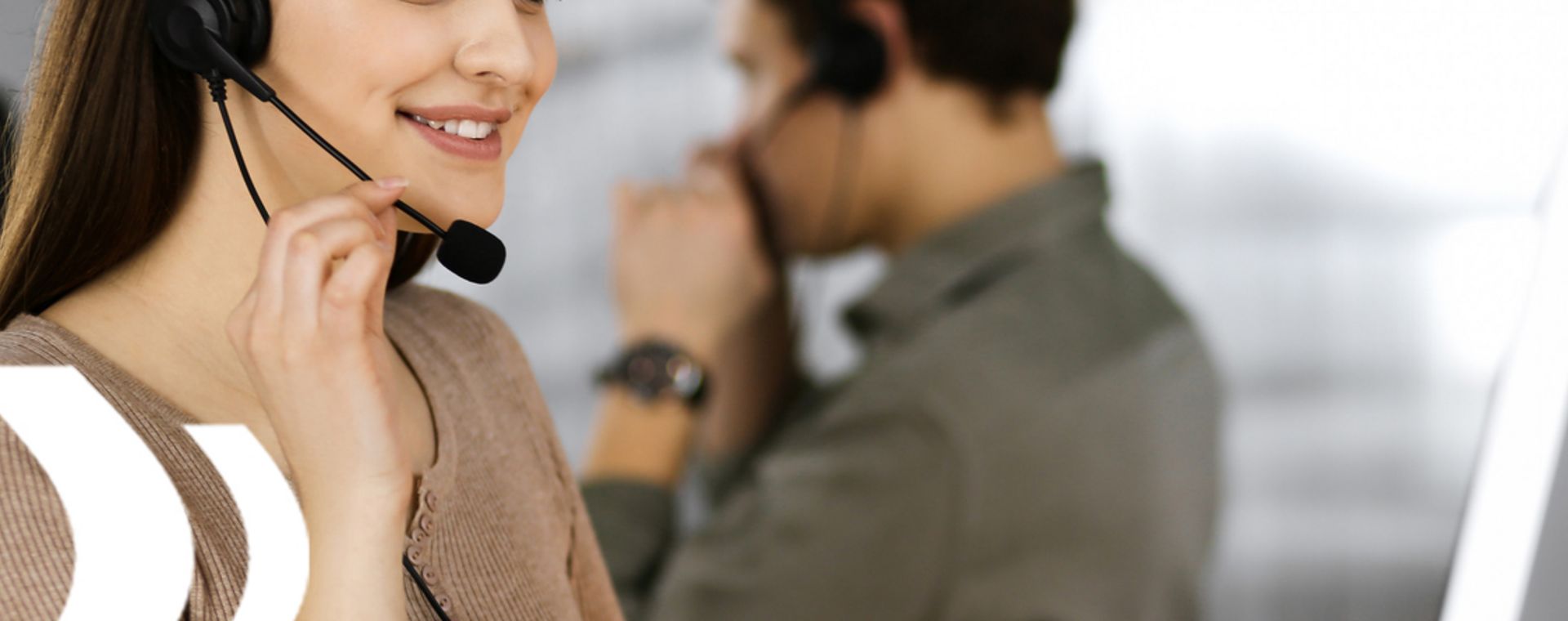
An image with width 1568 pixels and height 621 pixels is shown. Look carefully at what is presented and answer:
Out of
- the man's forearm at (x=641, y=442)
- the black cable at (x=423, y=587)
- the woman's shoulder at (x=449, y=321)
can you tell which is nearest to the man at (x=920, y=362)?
the man's forearm at (x=641, y=442)

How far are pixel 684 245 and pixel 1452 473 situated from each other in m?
1.37

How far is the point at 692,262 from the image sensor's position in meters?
1.26

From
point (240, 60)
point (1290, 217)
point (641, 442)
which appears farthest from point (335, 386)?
point (1290, 217)

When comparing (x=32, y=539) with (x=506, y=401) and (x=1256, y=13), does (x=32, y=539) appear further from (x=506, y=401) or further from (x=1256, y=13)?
(x=1256, y=13)

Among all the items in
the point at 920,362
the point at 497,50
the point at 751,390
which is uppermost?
the point at 497,50

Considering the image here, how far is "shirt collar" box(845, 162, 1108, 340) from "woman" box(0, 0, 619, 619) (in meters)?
0.81

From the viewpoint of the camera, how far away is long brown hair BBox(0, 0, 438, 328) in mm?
409

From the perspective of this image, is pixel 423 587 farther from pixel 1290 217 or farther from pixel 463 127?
pixel 1290 217

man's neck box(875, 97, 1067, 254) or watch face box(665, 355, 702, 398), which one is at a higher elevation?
man's neck box(875, 97, 1067, 254)

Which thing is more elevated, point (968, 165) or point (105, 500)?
point (968, 165)

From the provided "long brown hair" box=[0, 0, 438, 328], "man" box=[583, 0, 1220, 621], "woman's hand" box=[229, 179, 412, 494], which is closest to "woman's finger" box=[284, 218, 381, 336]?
"woman's hand" box=[229, 179, 412, 494]

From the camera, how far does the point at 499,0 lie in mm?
410

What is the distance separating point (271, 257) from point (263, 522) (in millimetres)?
84

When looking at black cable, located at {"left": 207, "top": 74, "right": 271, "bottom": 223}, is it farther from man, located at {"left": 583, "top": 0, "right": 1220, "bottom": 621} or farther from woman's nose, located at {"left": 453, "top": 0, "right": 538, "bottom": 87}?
man, located at {"left": 583, "top": 0, "right": 1220, "bottom": 621}
